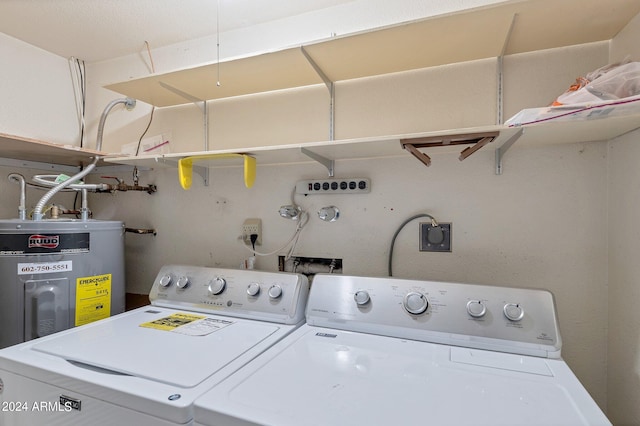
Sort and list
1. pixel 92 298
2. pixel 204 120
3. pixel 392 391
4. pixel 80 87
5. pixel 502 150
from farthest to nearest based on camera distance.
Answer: pixel 80 87, pixel 204 120, pixel 92 298, pixel 502 150, pixel 392 391

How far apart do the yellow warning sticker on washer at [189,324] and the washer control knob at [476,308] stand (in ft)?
2.68

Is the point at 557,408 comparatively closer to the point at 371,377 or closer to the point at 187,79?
the point at 371,377

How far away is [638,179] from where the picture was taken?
933 mm

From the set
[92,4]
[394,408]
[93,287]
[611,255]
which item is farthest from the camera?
[92,4]

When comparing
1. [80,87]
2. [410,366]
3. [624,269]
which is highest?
[80,87]

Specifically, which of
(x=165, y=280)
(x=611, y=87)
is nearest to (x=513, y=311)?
(x=611, y=87)

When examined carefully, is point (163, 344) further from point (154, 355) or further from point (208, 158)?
point (208, 158)

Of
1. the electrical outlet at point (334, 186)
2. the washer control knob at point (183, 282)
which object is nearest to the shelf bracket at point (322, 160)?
the electrical outlet at point (334, 186)

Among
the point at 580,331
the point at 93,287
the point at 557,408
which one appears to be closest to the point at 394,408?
the point at 557,408

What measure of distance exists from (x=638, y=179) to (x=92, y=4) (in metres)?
2.20

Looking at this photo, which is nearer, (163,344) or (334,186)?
(163,344)

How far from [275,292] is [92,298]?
0.80m

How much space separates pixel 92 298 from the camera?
4.33 ft

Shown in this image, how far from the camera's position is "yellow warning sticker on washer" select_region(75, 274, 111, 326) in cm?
128
